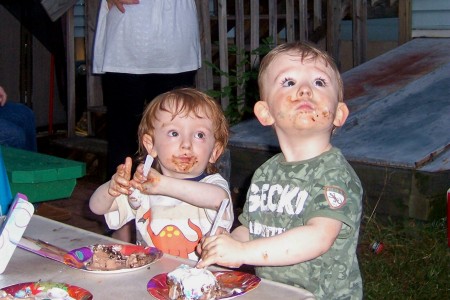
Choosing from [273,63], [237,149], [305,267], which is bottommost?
[237,149]

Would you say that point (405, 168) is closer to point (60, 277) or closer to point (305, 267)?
point (305, 267)

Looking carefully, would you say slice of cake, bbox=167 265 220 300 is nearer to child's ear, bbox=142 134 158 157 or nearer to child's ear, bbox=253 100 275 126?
child's ear, bbox=253 100 275 126

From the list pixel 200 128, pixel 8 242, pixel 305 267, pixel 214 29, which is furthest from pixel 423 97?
pixel 8 242

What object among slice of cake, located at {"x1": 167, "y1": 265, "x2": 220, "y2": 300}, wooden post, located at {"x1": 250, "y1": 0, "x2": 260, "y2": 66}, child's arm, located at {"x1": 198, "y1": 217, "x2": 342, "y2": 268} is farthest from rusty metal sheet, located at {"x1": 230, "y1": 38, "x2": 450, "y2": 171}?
slice of cake, located at {"x1": 167, "y1": 265, "x2": 220, "y2": 300}

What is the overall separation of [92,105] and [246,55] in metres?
1.31

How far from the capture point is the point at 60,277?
74.6 inches

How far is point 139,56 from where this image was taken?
439 centimetres

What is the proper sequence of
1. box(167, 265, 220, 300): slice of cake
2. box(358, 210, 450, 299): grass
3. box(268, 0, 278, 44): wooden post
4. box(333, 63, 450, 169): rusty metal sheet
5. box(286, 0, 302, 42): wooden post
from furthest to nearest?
1. box(286, 0, 302, 42): wooden post
2. box(268, 0, 278, 44): wooden post
3. box(333, 63, 450, 169): rusty metal sheet
4. box(358, 210, 450, 299): grass
5. box(167, 265, 220, 300): slice of cake

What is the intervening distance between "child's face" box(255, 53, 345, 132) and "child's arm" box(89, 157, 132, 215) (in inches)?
16.5

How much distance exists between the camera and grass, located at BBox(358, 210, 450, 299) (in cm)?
388

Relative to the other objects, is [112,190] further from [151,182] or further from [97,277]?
[97,277]

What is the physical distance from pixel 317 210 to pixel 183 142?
666 millimetres

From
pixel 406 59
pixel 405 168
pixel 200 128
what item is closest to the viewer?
pixel 200 128

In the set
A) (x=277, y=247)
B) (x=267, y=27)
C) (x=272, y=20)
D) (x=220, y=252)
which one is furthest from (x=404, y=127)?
(x=220, y=252)
